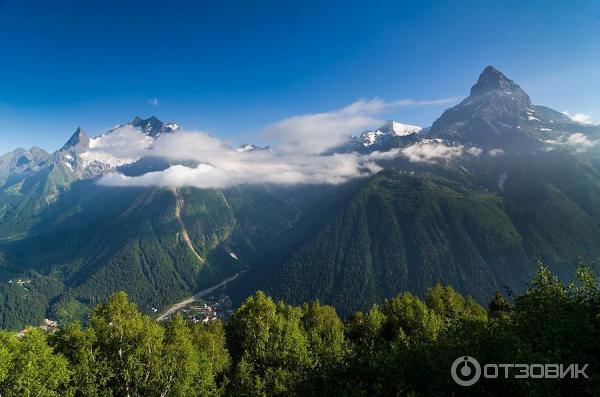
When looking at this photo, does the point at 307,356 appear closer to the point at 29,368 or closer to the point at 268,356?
the point at 268,356

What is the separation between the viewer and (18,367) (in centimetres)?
3544

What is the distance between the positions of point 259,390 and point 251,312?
27.4 metres

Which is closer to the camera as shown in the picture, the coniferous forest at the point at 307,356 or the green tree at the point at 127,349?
the coniferous forest at the point at 307,356

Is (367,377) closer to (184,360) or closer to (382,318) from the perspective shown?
(184,360)

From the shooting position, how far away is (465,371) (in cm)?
2541

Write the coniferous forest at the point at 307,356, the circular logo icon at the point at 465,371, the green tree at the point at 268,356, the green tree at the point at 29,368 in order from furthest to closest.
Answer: the green tree at the point at 268,356 → the green tree at the point at 29,368 → the circular logo icon at the point at 465,371 → the coniferous forest at the point at 307,356

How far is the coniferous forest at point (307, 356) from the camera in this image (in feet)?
75.7

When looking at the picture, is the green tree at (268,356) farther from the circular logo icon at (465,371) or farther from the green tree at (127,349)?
the circular logo icon at (465,371)

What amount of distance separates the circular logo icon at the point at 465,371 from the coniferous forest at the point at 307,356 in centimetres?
38

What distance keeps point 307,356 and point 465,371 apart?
26117 mm

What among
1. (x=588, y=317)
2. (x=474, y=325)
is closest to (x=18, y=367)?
(x=474, y=325)

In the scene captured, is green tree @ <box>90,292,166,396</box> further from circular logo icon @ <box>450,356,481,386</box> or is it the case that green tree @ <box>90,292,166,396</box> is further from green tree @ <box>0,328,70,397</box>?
circular logo icon @ <box>450,356,481,386</box>

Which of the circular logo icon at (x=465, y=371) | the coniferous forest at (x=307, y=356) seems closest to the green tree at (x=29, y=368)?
the coniferous forest at (x=307, y=356)

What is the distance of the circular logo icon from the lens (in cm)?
2433
